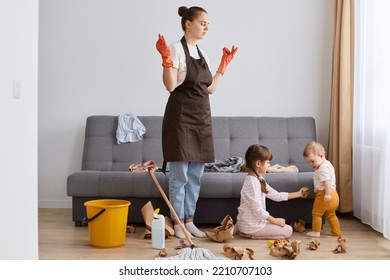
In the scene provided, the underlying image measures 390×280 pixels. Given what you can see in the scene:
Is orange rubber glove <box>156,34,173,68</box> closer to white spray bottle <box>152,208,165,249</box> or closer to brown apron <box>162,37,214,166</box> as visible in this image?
brown apron <box>162,37,214,166</box>

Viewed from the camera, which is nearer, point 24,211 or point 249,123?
point 24,211

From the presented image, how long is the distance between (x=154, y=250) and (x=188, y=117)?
91cm

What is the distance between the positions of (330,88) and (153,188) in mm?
1947

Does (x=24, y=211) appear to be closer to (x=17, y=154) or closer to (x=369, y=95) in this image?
(x=17, y=154)

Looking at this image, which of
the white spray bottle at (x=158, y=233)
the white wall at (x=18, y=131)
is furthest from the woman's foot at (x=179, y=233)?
the white wall at (x=18, y=131)

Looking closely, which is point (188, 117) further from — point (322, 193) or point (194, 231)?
point (322, 193)

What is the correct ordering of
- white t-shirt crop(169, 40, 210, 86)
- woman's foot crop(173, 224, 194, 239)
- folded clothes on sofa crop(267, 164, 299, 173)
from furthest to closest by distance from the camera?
folded clothes on sofa crop(267, 164, 299, 173) < woman's foot crop(173, 224, 194, 239) < white t-shirt crop(169, 40, 210, 86)

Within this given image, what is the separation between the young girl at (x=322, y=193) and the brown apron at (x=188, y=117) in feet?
2.61

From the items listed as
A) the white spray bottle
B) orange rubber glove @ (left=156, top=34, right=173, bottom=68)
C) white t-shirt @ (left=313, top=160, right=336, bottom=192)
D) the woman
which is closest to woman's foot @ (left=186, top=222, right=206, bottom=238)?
the woman

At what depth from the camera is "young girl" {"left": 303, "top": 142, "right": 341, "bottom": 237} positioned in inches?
147

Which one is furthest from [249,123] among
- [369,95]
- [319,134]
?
[369,95]

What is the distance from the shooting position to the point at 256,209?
11.7ft

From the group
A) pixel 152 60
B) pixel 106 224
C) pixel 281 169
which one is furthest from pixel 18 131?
pixel 152 60
